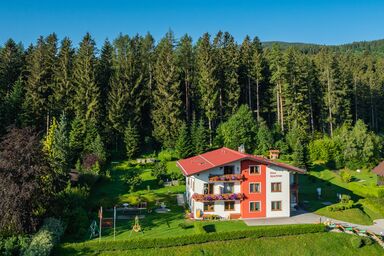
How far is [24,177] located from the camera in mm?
30125

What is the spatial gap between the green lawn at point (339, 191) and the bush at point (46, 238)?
24.7m

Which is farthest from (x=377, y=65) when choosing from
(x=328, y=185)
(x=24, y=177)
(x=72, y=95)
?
(x=24, y=177)

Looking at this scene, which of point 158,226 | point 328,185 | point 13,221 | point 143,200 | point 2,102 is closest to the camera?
point 13,221

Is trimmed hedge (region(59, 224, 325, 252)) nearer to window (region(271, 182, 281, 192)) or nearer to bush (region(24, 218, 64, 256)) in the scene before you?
bush (region(24, 218, 64, 256))

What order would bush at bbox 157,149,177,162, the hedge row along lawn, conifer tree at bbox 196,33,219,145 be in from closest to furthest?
the hedge row along lawn
bush at bbox 157,149,177,162
conifer tree at bbox 196,33,219,145

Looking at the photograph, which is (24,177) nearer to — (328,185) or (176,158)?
(176,158)

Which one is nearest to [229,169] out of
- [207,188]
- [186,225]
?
[207,188]

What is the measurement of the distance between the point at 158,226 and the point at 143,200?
293 inches

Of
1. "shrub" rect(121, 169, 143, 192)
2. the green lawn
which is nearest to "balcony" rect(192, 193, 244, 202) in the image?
the green lawn

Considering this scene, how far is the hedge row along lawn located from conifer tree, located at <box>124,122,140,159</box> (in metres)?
27.8

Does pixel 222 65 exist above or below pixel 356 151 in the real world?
above

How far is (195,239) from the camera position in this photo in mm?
30219

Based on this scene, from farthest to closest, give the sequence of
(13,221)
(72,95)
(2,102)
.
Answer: (72,95)
(2,102)
(13,221)

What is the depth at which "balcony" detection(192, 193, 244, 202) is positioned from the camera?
3603 cm
